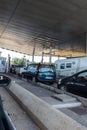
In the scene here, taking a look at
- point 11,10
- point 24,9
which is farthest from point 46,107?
point 11,10

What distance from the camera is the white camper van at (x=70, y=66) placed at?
1856 centimetres

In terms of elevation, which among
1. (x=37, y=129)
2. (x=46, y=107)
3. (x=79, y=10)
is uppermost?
(x=79, y=10)

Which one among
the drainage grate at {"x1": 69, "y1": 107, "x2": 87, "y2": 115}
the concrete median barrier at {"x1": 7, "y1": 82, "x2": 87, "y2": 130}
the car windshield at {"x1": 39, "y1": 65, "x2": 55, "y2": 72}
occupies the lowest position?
the drainage grate at {"x1": 69, "y1": 107, "x2": 87, "y2": 115}

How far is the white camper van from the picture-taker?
18.6m

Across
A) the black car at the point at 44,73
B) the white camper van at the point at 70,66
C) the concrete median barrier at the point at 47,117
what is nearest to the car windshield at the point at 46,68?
the black car at the point at 44,73

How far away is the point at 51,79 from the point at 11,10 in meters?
6.77

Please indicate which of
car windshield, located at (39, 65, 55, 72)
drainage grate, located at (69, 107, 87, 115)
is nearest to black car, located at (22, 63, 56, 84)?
car windshield, located at (39, 65, 55, 72)

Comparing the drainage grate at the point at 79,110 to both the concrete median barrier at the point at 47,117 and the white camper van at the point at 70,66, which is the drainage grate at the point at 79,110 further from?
the white camper van at the point at 70,66

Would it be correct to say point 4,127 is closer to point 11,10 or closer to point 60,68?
point 11,10

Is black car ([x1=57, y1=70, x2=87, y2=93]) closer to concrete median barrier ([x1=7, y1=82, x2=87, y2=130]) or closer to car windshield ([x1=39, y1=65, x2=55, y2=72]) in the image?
concrete median barrier ([x1=7, y1=82, x2=87, y2=130])

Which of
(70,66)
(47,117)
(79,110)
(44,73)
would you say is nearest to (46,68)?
(44,73)

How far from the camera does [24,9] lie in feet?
50.5

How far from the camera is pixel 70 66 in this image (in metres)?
20.1

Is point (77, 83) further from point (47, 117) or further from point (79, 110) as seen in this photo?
point (47, 117)
